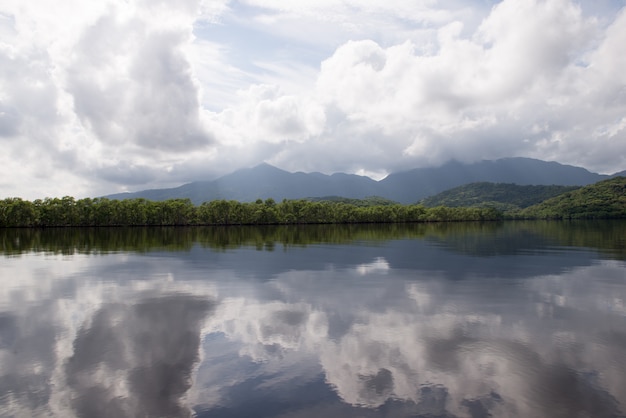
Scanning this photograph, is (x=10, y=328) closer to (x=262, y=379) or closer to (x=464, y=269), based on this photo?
(x=262, y=379)

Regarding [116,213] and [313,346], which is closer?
[313,346]

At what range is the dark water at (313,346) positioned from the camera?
11938mm

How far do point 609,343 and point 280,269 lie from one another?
28040 mm

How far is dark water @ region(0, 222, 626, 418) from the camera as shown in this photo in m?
11.9

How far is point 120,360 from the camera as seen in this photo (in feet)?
50.3

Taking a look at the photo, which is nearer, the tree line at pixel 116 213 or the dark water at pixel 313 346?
the dark water at pixel 313 346

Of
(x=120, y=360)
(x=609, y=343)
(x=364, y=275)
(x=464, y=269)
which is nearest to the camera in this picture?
(x=120, y=360)

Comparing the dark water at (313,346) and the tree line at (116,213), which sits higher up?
the tree line at (116,213)

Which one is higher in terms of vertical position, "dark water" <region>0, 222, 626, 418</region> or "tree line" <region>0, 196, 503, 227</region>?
"tree line" <region>0, 196, 503, 227</region>

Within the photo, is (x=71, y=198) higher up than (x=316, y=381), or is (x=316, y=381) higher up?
(x=71, y=198)

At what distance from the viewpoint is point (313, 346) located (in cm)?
1705

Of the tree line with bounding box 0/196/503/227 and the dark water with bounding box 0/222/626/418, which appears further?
the tree line with bounding box 0/196/503/227

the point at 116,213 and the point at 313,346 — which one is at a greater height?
the point at 116,213

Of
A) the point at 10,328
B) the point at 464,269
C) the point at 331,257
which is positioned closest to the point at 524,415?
the point at 10,328
